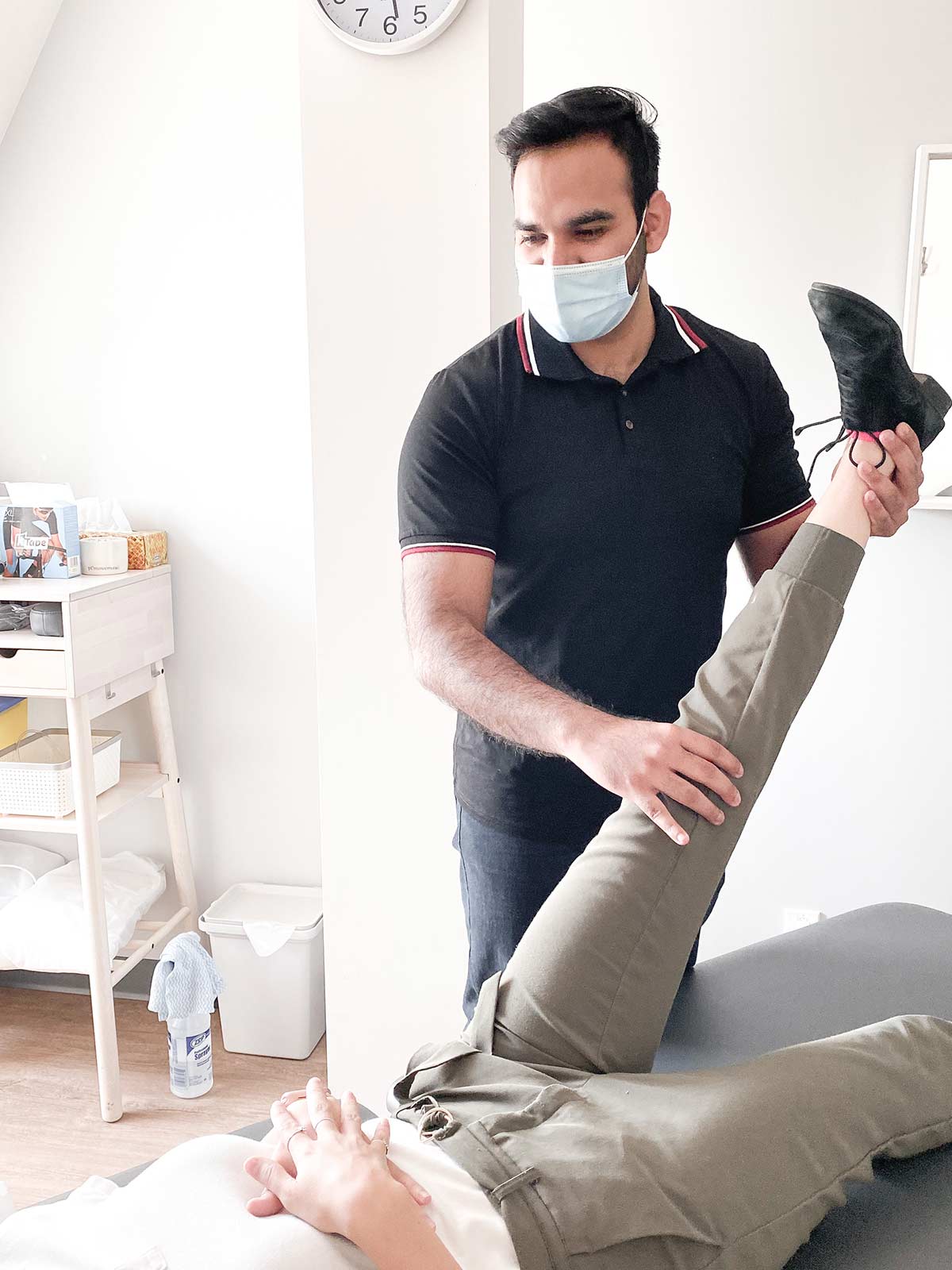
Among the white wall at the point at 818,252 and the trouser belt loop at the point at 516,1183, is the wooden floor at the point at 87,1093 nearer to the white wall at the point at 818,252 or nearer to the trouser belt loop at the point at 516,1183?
the white wall at the point at 818,252

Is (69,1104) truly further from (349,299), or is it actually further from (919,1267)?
(919,1267)

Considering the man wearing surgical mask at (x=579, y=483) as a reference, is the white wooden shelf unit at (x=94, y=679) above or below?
below

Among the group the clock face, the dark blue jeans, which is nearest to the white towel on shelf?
the dark blue jeans

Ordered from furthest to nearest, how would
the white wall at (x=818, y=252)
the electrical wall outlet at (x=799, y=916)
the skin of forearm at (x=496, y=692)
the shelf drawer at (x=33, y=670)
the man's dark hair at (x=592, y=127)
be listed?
the electrical wall outlet at (x=799, y=916) → the shelf drawer at (x=33, y=670) → the white wall at (x=818, y=252) → the man's dark hair at (x=592, y=127) → the skin of forearm at (x=496, y=692)

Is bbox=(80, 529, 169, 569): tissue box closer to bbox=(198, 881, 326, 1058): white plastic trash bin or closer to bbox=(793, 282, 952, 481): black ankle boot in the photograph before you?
bbox=(198, 881, 326, 1058): white plastic trash bin

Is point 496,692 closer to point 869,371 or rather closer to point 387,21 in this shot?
point 869,371

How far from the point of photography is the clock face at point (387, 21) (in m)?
1.69

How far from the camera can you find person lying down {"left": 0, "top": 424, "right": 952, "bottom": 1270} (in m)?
0.86

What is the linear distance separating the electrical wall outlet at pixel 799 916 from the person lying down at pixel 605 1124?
1.23m

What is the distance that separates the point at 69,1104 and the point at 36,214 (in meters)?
Result: 1.85

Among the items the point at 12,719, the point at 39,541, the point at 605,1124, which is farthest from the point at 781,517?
the point at 12,719

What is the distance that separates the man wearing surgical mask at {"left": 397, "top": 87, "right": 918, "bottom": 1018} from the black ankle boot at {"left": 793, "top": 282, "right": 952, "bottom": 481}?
75 mm

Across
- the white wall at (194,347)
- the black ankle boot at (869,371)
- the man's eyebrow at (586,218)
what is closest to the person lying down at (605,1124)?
the black ankle boot at (869,371)

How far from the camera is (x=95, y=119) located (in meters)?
2.47
